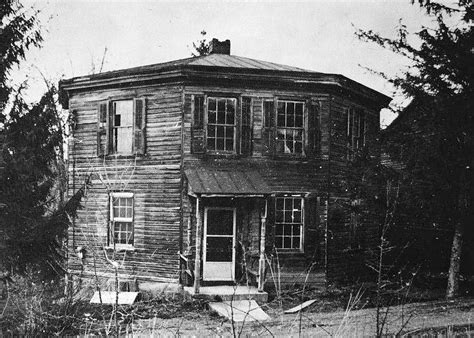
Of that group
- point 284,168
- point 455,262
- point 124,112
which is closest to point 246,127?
point 284,168

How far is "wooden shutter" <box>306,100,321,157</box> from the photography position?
51.1 ft

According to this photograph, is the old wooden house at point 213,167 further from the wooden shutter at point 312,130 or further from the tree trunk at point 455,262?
the tree trunk at point 455,262

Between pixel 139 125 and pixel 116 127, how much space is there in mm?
898

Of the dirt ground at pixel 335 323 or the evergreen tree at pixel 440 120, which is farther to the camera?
the evergreen tree at pixel 440 120

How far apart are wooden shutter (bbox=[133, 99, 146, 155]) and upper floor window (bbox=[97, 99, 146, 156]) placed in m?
0.07

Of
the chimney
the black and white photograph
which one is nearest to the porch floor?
the black and white photograph

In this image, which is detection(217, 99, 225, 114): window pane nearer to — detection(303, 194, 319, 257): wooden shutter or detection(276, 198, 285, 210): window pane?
detection(276, 198, 285, 210): window pane

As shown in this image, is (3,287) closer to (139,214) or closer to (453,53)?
(139,214)

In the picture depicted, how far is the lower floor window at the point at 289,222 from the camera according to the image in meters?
15.5

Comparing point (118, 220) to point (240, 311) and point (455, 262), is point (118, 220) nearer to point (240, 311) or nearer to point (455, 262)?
point (240, 311)

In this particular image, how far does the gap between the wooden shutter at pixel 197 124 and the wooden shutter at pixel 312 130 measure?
3.37 meters

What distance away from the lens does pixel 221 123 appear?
49.8ft

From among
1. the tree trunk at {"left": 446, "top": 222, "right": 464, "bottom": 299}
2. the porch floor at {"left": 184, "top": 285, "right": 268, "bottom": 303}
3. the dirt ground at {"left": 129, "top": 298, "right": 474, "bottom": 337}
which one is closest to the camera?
the dirt ground at {"left": 129, "top": 298, "right": 474, "bottom": 337}

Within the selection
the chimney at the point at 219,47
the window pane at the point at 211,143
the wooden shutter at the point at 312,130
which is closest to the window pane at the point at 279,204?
the wooden shutter at the point at 312,130
